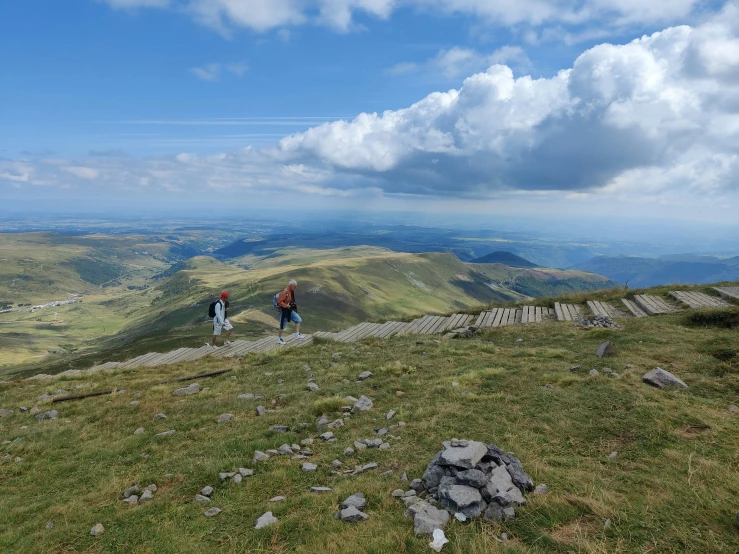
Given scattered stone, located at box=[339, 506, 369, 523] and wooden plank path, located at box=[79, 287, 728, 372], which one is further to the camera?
wooden plank path, located at box=[79, 287, 728, 372]

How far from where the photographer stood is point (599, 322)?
684 inches

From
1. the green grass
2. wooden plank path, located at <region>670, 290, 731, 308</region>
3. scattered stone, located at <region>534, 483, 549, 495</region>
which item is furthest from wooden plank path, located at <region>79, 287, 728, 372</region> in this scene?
scattered stone, located at <region>534, 483, 549, 495</region>

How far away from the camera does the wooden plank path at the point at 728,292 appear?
59.2ft

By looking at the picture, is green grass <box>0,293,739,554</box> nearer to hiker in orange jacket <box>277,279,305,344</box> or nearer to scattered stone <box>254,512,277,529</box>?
scattered stone <box>254,512,277,529</box>

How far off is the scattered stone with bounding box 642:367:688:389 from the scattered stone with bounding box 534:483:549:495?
19.2 feet

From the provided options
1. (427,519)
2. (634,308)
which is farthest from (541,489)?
(634,308)

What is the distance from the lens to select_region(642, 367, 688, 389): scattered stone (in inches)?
372

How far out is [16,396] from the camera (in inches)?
568

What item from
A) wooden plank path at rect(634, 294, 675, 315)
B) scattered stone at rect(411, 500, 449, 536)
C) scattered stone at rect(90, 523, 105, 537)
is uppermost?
wooden plank path at rect(634, 294, 675, 315)

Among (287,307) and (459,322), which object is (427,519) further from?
(287,307)

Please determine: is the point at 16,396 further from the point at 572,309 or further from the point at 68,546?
the point at 572,309

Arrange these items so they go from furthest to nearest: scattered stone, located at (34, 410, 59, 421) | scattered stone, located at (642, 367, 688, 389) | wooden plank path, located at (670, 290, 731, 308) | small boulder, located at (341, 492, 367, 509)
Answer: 1. wooden plank path, located at (670, 290, 731, 308)
2. scattered stone, located at (34, 410, 59, 421)
3. scattered stone, located at (642, 367, 688, 389)
4. small boulder, located at (341, 492, 367, 509)

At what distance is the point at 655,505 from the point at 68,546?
8.53 metres

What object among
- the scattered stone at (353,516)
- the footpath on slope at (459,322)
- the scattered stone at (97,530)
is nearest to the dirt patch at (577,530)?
the scattered stone at (353,516)
